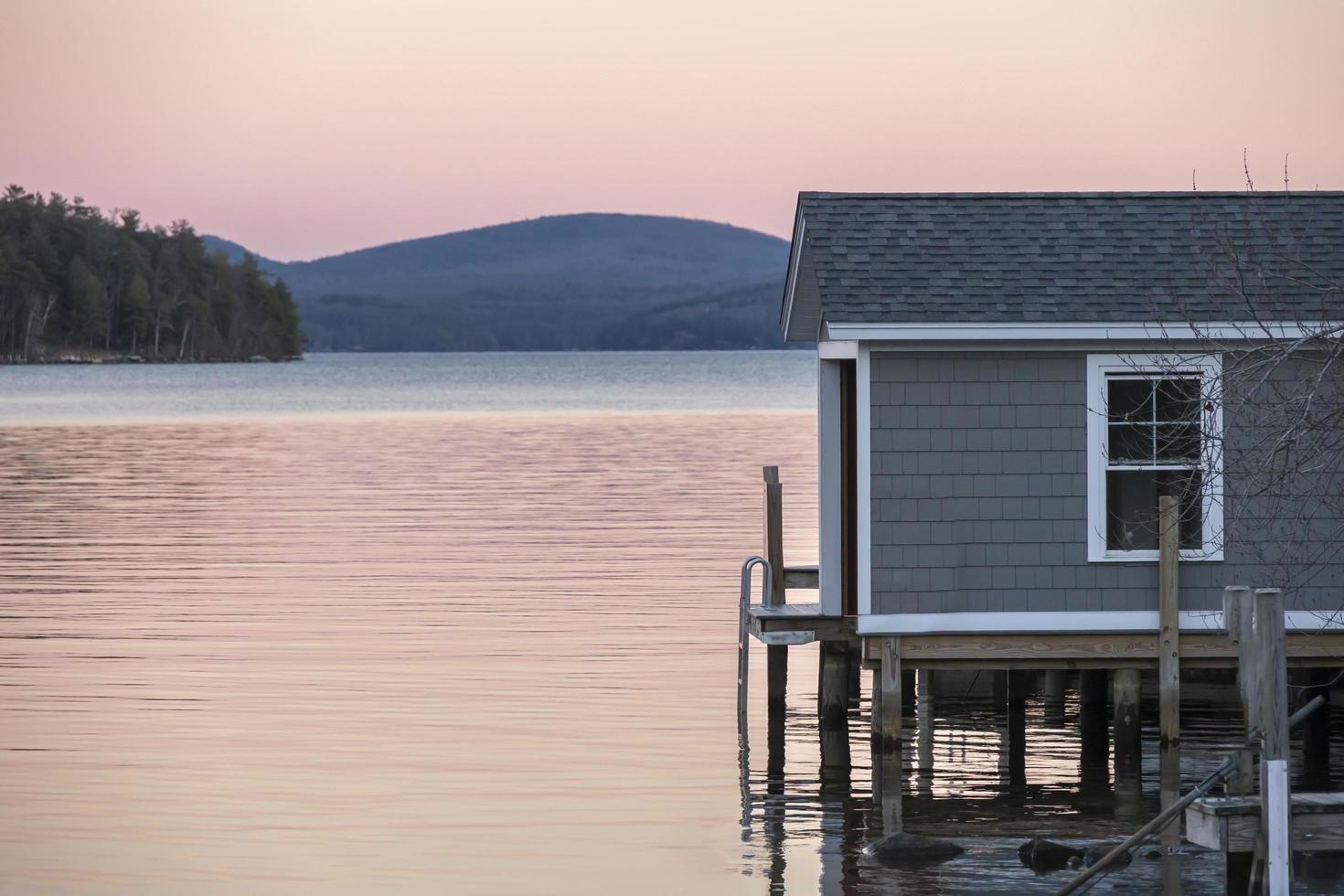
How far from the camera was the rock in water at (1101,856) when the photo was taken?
12.7m

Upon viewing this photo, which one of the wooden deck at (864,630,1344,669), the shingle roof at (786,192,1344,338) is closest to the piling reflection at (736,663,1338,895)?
the wooden deck at (864,630,1344,669)

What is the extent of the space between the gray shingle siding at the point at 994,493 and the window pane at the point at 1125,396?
279 millimetres

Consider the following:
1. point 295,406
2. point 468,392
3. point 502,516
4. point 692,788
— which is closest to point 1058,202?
point 692,788

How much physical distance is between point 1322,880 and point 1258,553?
4.63 m

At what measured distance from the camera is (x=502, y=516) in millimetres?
39375

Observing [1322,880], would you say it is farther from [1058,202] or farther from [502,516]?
[502,516]

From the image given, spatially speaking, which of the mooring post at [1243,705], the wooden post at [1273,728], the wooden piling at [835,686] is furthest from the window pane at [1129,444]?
the wooden post at [1273,728]

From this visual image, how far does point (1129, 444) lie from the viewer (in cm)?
1555

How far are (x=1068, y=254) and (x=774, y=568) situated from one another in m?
3.96

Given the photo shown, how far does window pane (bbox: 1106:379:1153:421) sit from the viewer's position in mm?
15539

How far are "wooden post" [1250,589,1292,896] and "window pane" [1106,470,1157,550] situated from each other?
5084 millimetres

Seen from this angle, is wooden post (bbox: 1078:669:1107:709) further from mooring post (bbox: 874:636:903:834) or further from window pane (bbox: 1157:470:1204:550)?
mooring post (bbox: 874:636:903:834)

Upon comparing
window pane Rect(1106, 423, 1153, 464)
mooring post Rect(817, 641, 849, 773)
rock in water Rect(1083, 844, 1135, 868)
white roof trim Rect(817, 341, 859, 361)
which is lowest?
rock in water Rect(1083, 844, 1135, 868)

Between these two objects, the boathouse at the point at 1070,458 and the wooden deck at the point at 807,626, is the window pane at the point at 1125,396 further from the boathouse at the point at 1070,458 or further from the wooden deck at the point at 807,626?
the wooden deck at the point at 807,626
